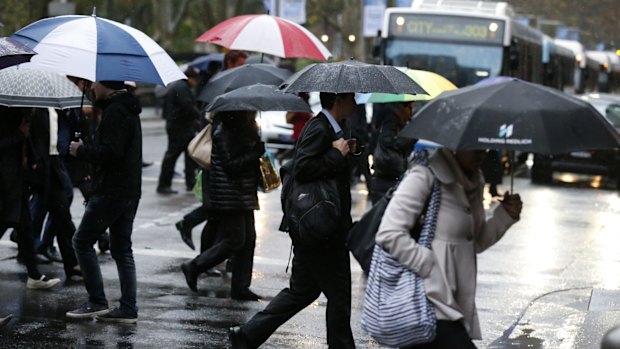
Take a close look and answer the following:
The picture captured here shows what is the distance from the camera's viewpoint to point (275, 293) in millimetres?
9602

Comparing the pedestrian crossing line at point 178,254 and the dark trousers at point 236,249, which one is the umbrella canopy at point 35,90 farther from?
the pedestrian crossing line at point 178,254

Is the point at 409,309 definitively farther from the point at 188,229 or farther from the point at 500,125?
the point at 188,229

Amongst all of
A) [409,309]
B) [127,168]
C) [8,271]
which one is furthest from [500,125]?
[8,271]

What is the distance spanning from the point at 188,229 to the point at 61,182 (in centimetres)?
167

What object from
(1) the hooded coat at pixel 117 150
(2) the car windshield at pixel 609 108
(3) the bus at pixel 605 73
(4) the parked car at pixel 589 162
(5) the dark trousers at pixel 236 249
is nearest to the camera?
(1) the hooded coat at pixel 117 150

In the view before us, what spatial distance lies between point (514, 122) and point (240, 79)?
4.64m

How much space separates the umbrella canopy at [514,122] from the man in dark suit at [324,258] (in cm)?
121

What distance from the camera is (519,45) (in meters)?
22.3

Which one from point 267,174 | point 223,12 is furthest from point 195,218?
point 223,12

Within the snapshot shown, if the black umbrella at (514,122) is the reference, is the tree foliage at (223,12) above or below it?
below

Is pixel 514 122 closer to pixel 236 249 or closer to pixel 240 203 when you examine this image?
pixel 240 203

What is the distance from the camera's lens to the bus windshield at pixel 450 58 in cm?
2062

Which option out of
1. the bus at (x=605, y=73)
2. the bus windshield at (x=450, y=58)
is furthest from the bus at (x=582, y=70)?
the bus windshield at (x=450, y=58)

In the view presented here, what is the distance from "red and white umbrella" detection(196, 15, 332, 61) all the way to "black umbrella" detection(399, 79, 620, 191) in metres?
4.89
